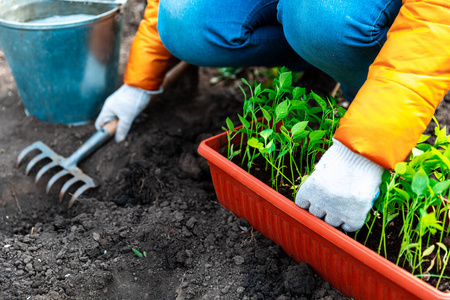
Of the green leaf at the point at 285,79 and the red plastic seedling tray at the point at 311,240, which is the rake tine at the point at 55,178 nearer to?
the red plastic seedling tray at the point at 311,240

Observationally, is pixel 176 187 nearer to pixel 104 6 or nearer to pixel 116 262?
pixel 116 262

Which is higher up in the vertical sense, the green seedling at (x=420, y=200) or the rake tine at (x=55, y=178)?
the green seedling at (x=420, y=200)

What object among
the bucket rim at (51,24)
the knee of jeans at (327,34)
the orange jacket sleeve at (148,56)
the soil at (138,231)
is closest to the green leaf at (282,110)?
the knee of jeans at (327,34)

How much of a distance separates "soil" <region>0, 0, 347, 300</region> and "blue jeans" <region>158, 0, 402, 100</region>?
1.19 ft

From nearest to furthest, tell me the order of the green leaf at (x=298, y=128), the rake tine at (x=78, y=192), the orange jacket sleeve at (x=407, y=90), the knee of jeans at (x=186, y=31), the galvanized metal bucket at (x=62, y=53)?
the orange jacket sleeve at (x=407, y=90) → the green leaf at (x=298, y=128) → the knee of jeans at (x=186, y=31) → the rake tine at (x=78, y=192) → the galvanized metal bucket at (x=62, y=53)

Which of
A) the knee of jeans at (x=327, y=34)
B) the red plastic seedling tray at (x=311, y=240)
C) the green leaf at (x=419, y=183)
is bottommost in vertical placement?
the red plastic seedling tray at (x=311, y=240)

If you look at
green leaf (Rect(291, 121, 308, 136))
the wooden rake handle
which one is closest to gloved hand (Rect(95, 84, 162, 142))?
the wooden rake handle

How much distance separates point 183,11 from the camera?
1520 millimetres

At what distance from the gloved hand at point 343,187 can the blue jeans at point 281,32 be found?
1.27 feet

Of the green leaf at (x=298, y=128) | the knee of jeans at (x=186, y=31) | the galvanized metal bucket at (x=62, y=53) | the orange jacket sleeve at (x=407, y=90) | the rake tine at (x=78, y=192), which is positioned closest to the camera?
the orange jacket sleeve at (x=407, y=90)

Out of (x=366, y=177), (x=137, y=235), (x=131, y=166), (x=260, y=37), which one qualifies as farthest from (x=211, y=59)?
(x=366, y=177)

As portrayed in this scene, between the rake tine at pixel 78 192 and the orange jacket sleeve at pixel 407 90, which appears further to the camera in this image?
the rake tine at pixel 78 192

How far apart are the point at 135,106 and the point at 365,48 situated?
0.92 metres

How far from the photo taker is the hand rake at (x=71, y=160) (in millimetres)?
1714
